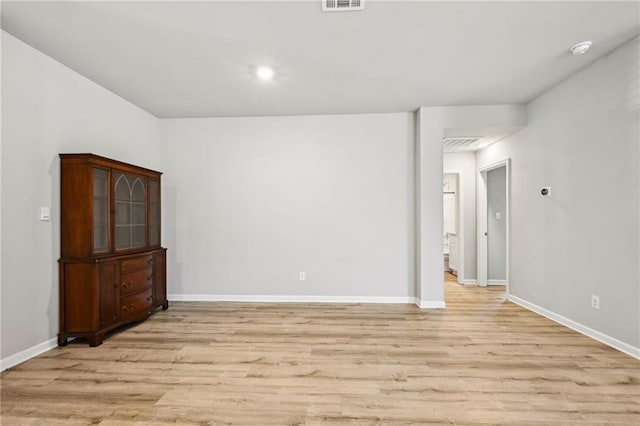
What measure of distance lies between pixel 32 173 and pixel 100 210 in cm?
60

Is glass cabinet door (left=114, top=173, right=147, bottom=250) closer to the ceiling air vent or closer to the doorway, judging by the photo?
the ceiling air vent

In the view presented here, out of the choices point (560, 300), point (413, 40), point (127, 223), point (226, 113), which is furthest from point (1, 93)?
point (560, 300)

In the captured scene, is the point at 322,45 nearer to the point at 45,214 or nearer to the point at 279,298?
the point at 45,214

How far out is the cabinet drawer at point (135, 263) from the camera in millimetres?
3317

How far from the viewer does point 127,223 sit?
352 centimetres

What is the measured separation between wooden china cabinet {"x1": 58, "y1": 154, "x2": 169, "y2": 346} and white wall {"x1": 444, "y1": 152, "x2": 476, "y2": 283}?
5210 mm

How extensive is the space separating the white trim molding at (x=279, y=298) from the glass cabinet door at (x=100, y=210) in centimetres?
178

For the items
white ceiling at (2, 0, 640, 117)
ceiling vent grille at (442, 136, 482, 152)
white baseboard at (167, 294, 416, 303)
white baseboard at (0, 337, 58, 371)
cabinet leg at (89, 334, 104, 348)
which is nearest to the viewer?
white ceiling at (2, 0, 640, 117)

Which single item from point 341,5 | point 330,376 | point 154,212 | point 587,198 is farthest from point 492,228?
point 154,212

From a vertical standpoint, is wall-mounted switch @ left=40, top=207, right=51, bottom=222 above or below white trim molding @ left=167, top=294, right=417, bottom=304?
above

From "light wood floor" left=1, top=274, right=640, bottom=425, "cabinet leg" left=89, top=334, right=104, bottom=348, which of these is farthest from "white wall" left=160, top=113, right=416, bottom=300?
"cabinet leg" left=89, top=334, right=104, bottom=348

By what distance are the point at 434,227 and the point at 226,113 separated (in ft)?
11.0

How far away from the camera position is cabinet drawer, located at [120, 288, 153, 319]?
332cm

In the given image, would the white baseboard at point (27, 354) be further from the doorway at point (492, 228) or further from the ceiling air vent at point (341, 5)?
the doorway at point (492, 228)
